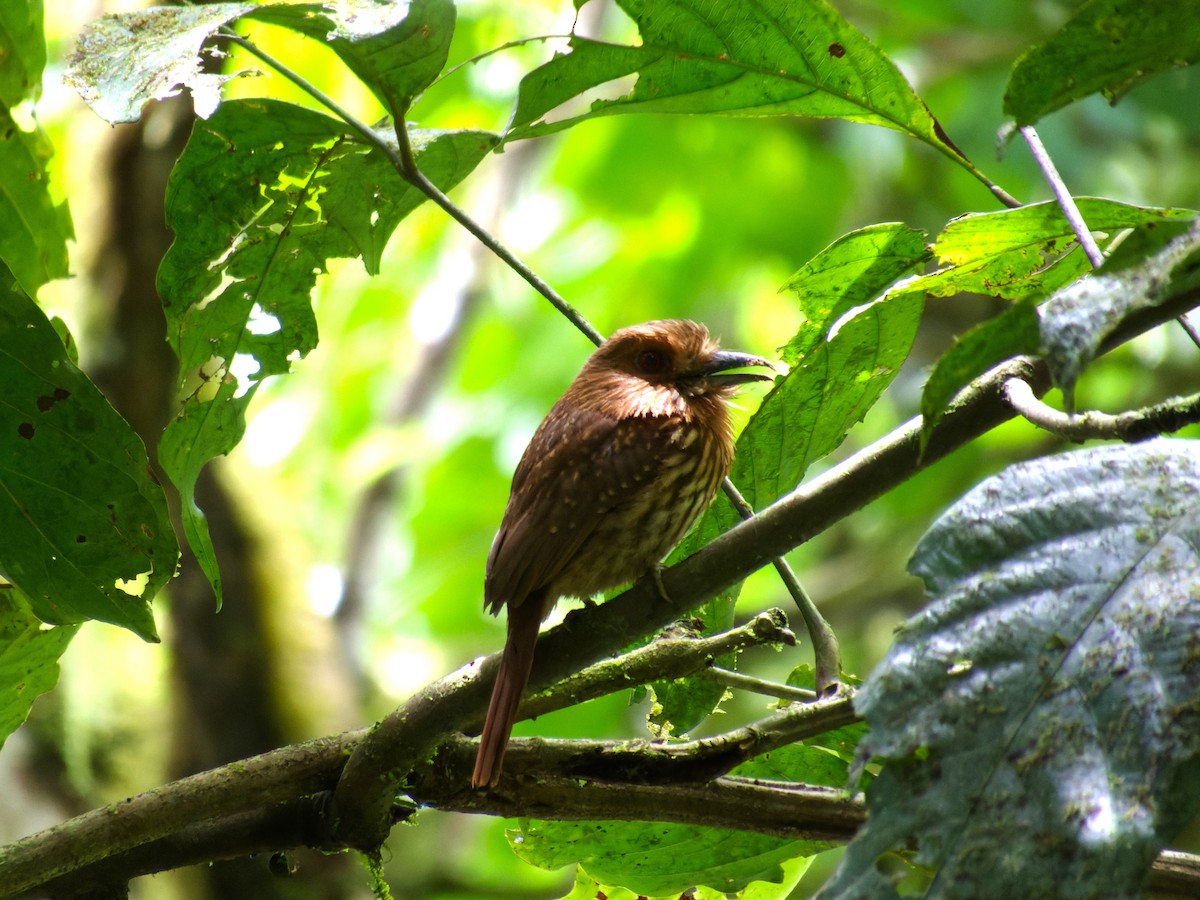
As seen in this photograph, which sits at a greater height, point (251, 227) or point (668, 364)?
point (668, 364)

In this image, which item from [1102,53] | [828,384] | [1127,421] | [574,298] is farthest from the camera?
[574,298]

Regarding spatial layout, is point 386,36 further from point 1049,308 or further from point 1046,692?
point 1046,692

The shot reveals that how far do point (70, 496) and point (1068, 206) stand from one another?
1.35 m

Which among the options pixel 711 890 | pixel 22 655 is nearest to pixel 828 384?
pixel 711 890

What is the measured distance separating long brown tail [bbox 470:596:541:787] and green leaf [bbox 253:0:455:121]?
0.84 metres

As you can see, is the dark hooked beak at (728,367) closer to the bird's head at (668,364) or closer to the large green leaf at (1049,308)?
the bird's head at (668,364)

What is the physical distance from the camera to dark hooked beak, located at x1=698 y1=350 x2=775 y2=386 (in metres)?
2.94

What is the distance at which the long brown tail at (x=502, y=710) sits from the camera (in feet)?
5.86

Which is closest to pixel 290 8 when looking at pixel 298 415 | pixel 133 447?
pixel 133 447

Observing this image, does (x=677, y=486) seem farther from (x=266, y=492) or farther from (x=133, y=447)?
(x=266, y=492)

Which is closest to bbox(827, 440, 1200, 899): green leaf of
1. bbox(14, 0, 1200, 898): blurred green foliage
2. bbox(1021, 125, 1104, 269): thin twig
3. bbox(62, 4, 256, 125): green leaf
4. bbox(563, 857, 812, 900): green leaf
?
bbox(1021, 125, 1104, 269): thin twig

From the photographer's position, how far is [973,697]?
104 centimetres

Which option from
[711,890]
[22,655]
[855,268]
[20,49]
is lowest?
[711,890]

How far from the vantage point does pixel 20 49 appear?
200 cm
